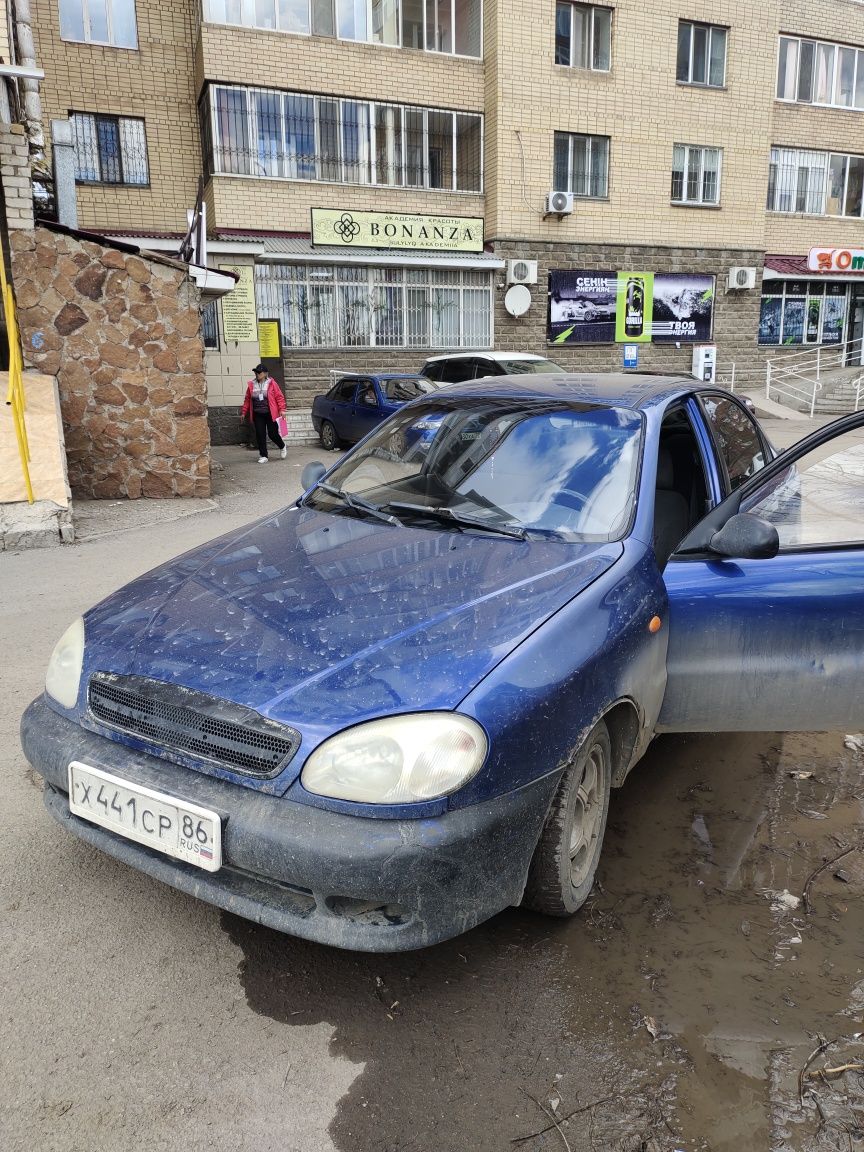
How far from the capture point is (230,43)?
17.8 m

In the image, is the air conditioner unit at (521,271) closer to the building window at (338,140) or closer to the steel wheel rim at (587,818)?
the building window at (338,140)

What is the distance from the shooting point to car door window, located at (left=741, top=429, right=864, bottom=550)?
3.16 meters

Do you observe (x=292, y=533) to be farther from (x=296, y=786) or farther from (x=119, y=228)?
(x=119, y=228)

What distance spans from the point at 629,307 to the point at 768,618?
67.7 feet

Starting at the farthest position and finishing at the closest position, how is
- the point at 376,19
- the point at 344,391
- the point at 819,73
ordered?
the point at 819,73, the point at 376,19, the point at 344,391

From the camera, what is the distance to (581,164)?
21.1 meters

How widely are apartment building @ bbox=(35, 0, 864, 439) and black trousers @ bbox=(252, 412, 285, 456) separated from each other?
3661 millimetres

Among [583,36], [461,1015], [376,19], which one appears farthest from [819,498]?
[583,36]

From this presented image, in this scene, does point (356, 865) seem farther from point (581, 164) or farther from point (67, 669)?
point (581, 164)

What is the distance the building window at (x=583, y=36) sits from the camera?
2033 centimetres

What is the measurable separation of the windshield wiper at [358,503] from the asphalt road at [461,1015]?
1.48m

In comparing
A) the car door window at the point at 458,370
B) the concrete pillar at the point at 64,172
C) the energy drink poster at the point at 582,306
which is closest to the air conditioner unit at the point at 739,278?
the energy drink poster at the point at 582,306

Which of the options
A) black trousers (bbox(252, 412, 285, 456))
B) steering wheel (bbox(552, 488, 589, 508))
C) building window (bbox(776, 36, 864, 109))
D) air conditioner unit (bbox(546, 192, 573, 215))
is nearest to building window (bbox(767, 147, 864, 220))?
building window (bbox(776, 36, 864, 109))

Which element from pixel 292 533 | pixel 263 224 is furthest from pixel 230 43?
pixel 292 533
